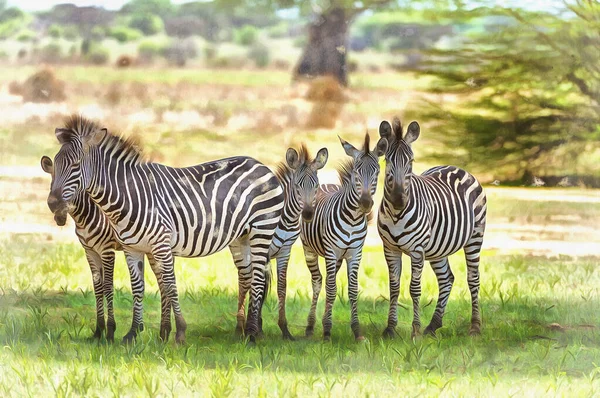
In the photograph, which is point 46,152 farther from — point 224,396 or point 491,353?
point 491,353

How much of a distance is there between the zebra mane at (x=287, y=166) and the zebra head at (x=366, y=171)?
0.40m

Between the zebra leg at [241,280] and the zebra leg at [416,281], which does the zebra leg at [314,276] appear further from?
the zebra leg at [416,281]

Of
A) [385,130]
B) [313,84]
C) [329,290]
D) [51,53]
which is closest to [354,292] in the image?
[329,290]

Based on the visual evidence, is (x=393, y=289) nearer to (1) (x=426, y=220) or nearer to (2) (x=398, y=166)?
(1) (x=426, y=220)

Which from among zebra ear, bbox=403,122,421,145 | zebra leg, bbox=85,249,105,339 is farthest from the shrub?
zebra ear, bbox=403,122,421,145

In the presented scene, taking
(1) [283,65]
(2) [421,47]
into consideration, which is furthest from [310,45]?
(2) [421,47]

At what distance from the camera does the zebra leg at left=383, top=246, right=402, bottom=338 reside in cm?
609

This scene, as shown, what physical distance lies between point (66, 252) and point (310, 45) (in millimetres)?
2366

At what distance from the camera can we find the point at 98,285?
6.02 metres

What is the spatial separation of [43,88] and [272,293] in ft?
7.45

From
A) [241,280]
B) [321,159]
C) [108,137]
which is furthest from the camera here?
[241,280]

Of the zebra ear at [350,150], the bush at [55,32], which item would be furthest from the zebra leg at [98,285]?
the zebra ear at [350,150]

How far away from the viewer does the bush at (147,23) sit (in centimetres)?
648

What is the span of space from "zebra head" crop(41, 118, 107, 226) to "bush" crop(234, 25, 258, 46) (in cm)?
153
